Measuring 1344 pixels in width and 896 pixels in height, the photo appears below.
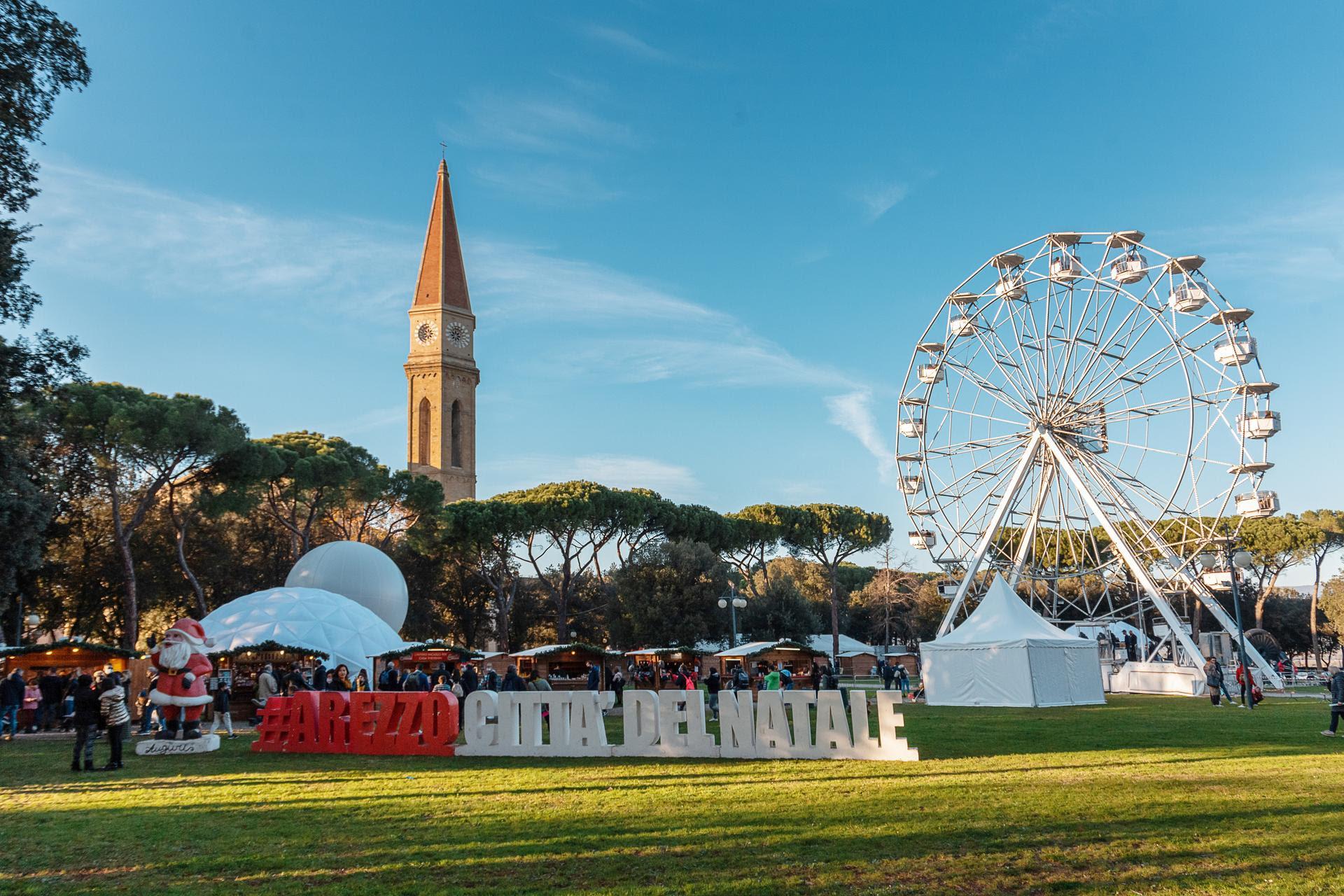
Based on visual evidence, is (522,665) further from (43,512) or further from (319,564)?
(43,512)

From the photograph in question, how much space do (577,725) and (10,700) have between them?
44.3ft

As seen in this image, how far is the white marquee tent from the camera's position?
25.9 meters

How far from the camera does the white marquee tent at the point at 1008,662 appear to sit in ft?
84.8

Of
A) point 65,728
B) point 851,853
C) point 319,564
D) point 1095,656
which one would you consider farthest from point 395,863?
point 319,564

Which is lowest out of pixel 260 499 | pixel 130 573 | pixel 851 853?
pixel 851 853

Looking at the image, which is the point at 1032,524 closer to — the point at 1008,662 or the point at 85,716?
the point at 1008,662

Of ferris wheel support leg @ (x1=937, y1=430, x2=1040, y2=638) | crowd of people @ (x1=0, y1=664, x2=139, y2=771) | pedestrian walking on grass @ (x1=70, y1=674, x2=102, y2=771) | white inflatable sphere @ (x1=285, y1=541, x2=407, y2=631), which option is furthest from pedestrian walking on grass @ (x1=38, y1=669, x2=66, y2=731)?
ferris wheel support leg @ (x1=937, y1=430, x2=1040, y2=638)

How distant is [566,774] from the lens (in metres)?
12.6

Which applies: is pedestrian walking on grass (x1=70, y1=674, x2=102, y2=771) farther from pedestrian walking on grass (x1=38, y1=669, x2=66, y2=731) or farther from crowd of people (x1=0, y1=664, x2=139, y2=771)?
pedestrian walking on grass (x1=38, y1=669, x2=66, y2=731)

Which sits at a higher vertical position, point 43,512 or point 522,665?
point 43,512

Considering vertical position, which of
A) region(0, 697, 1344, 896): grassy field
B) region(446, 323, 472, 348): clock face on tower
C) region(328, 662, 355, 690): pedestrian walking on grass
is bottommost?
region(0, 697, 1344, 896): grassy field

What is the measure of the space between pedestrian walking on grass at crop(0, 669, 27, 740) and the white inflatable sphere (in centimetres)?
1496

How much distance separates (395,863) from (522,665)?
2917cm

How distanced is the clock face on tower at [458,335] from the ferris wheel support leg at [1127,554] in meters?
50.6
